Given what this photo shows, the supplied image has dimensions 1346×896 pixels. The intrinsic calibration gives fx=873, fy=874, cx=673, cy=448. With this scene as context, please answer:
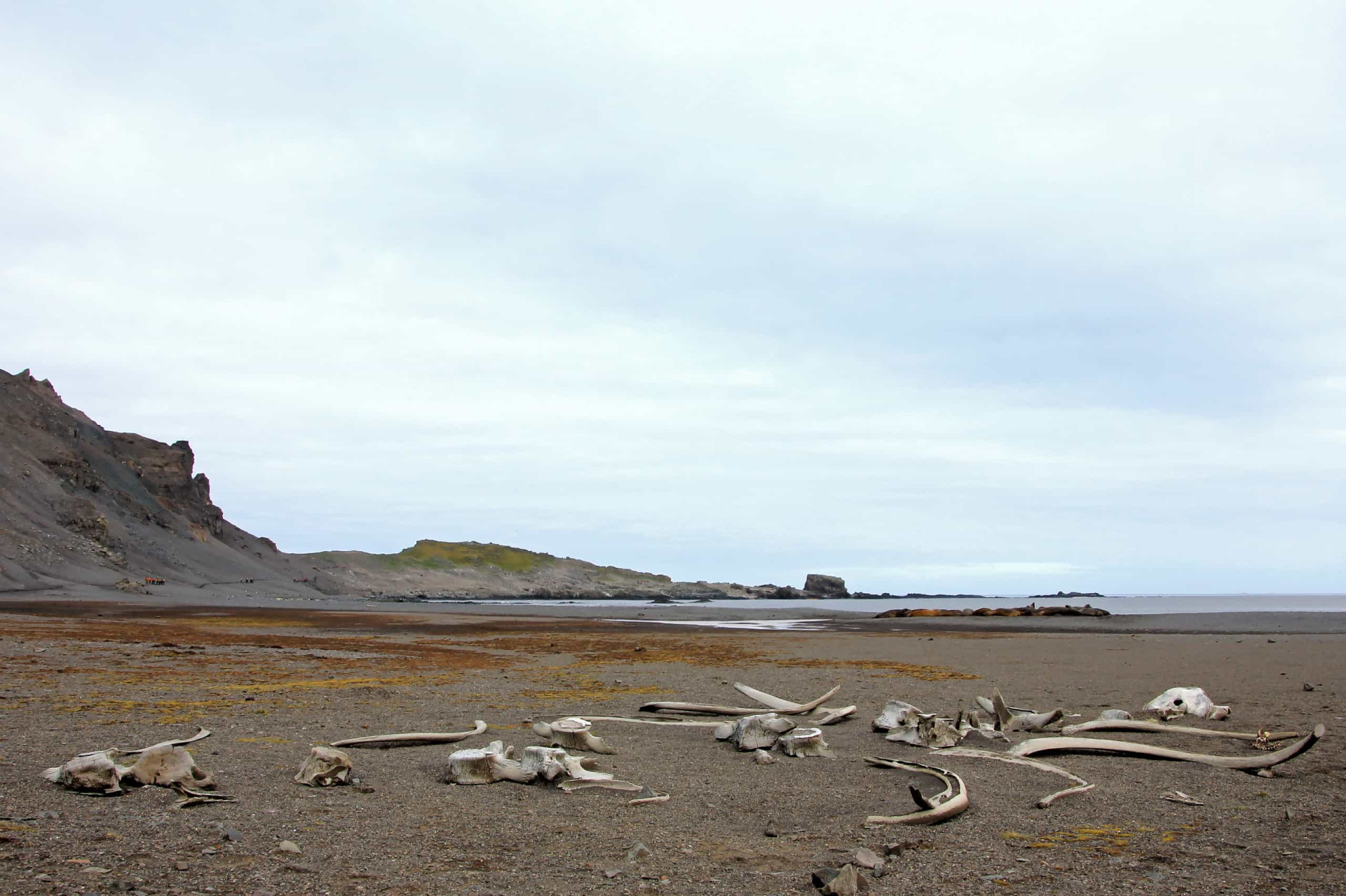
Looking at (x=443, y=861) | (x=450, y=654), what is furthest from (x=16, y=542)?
(x=443, y=861)

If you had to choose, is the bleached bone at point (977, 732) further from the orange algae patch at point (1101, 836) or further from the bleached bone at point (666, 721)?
the orange algae patch at point (1101, 836)

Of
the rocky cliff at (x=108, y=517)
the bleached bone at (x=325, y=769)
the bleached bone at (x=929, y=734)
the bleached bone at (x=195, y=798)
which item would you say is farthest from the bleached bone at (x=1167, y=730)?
the rocky cliff at (x=108, y=517)

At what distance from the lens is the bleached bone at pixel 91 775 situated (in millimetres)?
5754

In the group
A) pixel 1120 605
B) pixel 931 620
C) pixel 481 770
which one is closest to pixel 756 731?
pixel 481 770

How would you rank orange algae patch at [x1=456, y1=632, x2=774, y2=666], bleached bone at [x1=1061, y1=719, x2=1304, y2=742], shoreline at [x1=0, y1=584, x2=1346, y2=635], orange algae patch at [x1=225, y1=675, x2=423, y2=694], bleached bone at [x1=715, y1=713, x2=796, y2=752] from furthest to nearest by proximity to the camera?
shoreline at [x1=0, y1=584, x2=1346, y2=635], orange algae patch at [x1=456, y1=632, x2=774, y2=666], orange algae patch at [x1=225, y1=675, x2=423, y2=694], bleached bone at [x1=1061, y1=719, x2=1304, y2=742], bleached bone at [x1=715, y1=713, x2=796, y2=752]

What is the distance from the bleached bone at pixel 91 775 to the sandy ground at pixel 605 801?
0.11m

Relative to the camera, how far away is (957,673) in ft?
54.4

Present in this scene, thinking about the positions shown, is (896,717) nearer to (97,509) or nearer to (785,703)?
(785,703)

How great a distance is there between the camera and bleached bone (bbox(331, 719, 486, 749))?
26.8 feet

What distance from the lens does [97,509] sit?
78.5m

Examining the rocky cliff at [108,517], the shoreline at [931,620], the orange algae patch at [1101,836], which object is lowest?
the shoreline at [931,620]

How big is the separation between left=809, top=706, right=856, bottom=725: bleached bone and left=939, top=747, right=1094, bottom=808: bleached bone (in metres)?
1.99

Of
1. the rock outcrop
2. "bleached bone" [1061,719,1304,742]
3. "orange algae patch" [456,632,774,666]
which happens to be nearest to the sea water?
the rock outcrop

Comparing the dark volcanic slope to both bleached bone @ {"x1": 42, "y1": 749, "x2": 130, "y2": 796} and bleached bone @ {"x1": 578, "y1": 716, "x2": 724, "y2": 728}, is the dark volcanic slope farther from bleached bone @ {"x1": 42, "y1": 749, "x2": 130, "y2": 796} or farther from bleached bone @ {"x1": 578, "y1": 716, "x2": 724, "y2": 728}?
bleached bone @ {"x1": 42, "y1": 749, "x2": 130, "y2": 796}
